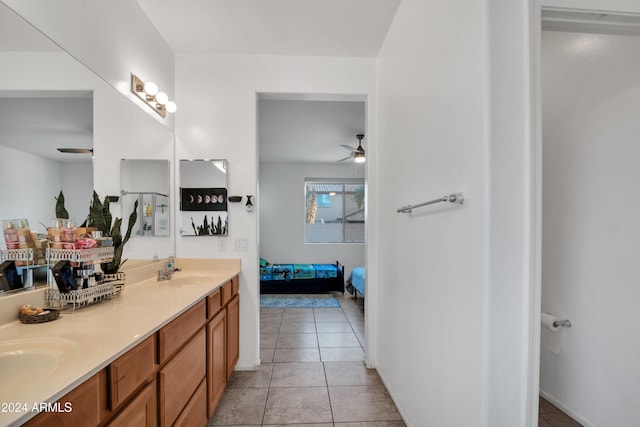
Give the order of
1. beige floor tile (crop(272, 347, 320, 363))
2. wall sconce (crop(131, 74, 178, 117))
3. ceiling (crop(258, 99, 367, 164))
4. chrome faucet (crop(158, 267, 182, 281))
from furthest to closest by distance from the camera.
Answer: ceiling (crop(258, 99, 367, 164))
beige floor tile (crop(272, 347, 320, 363))
chrome faucet (crop(158, 267, 182, 281))
wall sconce (crop(131, 74, 178, 117))

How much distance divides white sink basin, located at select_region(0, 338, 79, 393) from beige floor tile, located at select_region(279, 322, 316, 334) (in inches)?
108

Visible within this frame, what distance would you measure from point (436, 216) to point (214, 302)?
4.78 feet

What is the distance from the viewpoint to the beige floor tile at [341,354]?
2.75 m

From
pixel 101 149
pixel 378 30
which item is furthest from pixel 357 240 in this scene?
pixel 101 149

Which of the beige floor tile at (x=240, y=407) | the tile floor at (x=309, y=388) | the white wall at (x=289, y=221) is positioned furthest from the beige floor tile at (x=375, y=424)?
the white wall at (x=289, y=221)

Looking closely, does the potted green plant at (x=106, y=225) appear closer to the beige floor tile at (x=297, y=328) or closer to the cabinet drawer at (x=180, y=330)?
the cabinet drawer at (x=180, y=330)

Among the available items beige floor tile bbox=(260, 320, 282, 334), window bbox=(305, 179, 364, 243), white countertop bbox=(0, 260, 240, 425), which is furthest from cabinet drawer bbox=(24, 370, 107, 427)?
window bbox=(305, 179, 364, 243)

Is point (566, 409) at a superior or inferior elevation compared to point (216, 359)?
inferior

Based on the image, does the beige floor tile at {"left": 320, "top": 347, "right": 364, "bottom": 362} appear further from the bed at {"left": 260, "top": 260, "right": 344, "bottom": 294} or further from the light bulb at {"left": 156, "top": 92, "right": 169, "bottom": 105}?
the light bulb at {"left": 156, "top": 92, "right": 169, "bottom": 105}

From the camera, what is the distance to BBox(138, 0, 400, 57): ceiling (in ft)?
6.47

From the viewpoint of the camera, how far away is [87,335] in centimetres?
102

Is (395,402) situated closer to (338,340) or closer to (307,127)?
(338,340)

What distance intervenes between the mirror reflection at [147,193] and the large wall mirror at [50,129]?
11 cm

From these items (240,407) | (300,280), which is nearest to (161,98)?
(240,407)
